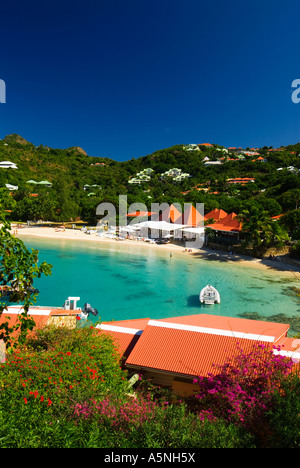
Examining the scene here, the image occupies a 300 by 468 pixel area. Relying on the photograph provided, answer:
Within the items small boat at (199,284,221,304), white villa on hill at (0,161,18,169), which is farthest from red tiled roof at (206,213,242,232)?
white villa on hill at (0,161,18,169)

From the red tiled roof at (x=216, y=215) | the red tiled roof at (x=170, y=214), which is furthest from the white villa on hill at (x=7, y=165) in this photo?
the red tiled roof at (x=216, y=215)

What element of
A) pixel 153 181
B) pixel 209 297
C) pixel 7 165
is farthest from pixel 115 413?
pixel 153 181

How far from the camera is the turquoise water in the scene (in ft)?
50.3

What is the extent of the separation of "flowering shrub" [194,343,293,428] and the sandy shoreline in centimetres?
1855

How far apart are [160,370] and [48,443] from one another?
12.2ft

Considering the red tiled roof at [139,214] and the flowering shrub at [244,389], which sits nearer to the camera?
the flowering shrub at [244,389]

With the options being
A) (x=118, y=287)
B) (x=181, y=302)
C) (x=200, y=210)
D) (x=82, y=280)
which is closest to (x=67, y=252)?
(x=82, y=280)

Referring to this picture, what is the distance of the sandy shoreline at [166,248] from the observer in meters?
23.9

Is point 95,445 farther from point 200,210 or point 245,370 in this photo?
point 200,210

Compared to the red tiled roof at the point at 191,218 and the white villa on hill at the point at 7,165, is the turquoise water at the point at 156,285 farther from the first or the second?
the white villa on hill at the point at 7,165

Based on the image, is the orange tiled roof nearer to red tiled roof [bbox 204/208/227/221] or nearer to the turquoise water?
the turquoise water

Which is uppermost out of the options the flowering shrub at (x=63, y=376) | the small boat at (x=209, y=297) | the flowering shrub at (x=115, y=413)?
the flowering shrub at (x=115, y=413)

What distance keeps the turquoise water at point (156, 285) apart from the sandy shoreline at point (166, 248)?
1014mm

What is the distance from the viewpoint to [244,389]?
445 centimetres
